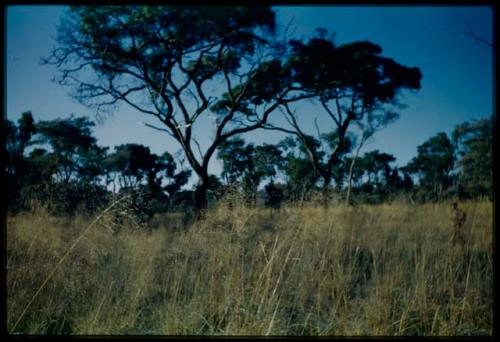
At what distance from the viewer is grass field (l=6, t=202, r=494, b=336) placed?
2125 mm

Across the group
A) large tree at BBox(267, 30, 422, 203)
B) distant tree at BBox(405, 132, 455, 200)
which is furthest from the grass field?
distant tree at BBox(405, 132, 455, 200)

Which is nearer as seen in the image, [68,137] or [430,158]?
[68,137]

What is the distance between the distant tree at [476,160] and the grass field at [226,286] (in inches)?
57.9

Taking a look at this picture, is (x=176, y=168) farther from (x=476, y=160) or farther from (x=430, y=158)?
(x=430, y=158)

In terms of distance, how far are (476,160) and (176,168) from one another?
37.2 feet

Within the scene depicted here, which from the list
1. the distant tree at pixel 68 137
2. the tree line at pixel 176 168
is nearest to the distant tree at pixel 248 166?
the tree line at pixel 176 168

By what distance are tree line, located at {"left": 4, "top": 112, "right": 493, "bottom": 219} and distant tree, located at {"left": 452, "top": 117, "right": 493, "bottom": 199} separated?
0.02 meters

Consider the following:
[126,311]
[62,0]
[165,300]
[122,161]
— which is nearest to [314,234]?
[165,300]

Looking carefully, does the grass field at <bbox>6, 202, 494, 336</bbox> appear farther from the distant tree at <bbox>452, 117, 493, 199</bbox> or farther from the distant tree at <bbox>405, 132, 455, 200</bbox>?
the distant tree at <bbox>405, 132, 455, 200</bbox>

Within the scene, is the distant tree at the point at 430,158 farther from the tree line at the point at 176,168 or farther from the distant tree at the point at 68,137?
the distant tree at the point at 68,137

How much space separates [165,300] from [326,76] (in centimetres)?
910

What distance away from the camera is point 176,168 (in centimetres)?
1411

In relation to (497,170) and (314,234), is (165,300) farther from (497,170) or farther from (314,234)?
(497,170)

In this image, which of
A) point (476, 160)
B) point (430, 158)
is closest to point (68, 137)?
point (476, 160)
